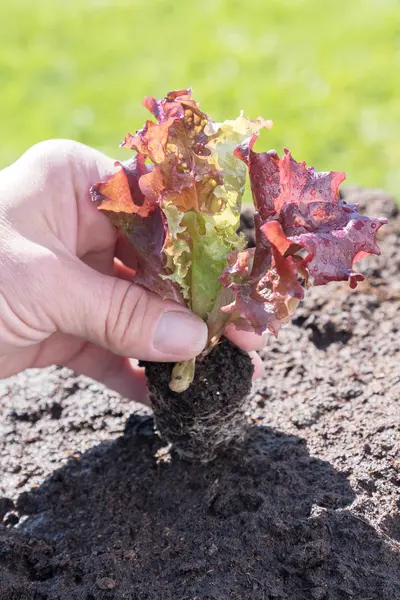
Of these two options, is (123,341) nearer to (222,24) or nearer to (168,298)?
(168,298)

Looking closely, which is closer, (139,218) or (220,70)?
(139,218)

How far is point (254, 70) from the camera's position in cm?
555

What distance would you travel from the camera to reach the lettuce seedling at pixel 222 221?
1.78 m

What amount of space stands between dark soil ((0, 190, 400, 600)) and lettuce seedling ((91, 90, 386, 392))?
0.39 metres

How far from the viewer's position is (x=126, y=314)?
82.6 inches

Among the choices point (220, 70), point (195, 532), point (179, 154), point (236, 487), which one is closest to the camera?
point (179, 154)

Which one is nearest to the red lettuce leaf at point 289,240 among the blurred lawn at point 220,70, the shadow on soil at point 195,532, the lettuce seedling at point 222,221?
the lettuce seedling at point 222,221

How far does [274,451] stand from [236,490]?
0.22 metres

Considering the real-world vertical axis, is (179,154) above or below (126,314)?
above

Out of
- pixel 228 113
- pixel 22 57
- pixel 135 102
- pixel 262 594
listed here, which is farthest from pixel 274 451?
pixel 22 57

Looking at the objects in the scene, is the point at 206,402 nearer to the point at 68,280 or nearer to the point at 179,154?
the point at 68,280

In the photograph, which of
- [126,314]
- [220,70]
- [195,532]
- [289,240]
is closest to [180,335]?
[126,314]

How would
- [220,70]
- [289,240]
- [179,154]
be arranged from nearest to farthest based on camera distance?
[289,240] → [179,154] → [220,70]

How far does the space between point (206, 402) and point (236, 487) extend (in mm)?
271
